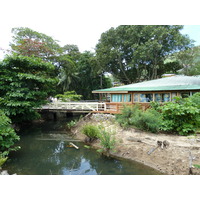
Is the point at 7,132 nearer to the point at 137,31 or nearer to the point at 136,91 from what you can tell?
the point at 136,91

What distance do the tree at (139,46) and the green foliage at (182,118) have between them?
11.3 m

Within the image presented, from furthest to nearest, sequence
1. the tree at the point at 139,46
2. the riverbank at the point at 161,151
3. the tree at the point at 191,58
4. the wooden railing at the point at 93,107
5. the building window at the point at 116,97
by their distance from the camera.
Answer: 1. the tree at the point at 139,46
2. the building window at the point at 116,97
3. the wooden railing at the point at 93,107
4. the tree at the point at 191,58
5. the riverbank at the point at 161,151

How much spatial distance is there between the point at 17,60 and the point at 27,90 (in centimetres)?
222

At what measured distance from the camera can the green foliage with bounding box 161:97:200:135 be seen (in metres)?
7.71

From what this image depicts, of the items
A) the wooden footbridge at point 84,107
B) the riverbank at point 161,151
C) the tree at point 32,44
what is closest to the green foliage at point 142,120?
the riverbank at point 161,151

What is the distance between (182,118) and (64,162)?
6988 mm

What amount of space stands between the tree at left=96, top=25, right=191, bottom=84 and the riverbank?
13062 millimetres

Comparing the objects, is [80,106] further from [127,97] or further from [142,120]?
[142,120]

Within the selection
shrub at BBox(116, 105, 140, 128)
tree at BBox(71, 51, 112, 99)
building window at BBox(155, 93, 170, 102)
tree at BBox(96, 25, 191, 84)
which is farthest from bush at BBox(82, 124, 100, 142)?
tree at BBox(71, 51, 112, 99)

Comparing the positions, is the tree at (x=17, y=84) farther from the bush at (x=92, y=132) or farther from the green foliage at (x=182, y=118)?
the green foliage at (x=182, y=118)

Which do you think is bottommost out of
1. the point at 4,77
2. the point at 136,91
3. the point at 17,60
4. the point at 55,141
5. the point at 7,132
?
the point at 55,141

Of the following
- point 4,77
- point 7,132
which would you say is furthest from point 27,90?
point 7,132

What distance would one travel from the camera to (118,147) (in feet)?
24.7

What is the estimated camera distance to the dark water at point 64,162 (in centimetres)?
580
